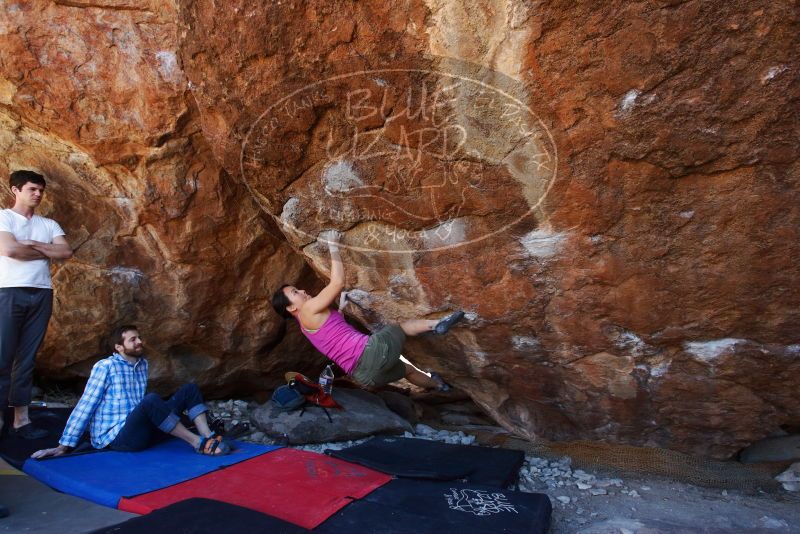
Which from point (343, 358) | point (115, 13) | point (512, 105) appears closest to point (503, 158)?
point (512, 105)

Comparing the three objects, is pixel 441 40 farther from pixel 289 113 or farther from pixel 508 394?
pixel 508 394

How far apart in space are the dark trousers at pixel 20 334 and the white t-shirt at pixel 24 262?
5 centimetres

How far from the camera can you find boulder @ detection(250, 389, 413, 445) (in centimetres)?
351

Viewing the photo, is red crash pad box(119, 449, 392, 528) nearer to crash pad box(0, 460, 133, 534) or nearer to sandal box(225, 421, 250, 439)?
crash pad box(0, 460, 133, 534)

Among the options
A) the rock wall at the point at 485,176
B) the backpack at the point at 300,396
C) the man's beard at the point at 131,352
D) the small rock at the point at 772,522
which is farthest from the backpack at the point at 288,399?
A: the small rock at the point at 772,522

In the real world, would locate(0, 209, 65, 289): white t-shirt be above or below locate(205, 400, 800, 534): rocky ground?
above

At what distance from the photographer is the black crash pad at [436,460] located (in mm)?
2701

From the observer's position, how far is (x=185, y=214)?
355cm

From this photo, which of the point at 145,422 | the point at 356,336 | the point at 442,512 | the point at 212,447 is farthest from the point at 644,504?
the point at 145,422

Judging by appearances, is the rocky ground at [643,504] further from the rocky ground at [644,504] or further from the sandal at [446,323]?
the sandal at [446,323]

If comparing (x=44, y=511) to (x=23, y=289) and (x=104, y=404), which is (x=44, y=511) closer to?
(x=104, y=404)

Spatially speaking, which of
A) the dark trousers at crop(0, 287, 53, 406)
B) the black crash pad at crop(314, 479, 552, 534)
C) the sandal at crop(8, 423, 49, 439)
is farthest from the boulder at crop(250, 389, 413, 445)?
the dark trousers at crop(0, 287, 53, 406)

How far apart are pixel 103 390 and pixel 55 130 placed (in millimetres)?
1625

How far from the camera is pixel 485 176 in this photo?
250 centimetres
